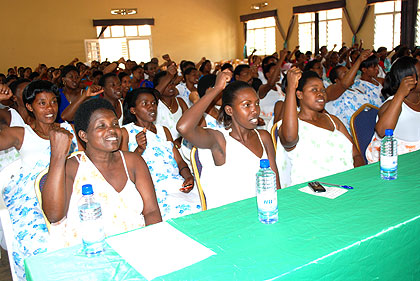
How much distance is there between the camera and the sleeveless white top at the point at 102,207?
1844 mm

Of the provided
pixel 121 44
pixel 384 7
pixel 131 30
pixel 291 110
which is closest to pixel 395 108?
pixel 291 110

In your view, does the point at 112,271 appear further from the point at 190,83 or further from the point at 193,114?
the point at 190,83

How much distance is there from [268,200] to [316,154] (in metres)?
1.12

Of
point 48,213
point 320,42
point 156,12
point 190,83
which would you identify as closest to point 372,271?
point 48,213

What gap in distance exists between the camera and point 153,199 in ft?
6.71

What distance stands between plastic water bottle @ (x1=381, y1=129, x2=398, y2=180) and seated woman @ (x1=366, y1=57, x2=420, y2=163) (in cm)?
79

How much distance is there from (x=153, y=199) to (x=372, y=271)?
1.04 m

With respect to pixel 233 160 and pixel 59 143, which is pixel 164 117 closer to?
pixel 233 160

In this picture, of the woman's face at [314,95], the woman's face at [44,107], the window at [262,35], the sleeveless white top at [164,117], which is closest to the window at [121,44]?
the window at [262,35]

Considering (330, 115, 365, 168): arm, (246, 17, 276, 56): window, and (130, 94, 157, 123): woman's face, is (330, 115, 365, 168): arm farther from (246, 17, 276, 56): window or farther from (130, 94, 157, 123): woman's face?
(246, 17, 276, 56): window

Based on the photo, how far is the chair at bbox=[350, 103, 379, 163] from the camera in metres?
2.89

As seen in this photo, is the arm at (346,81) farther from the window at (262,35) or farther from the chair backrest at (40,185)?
the window at (262,35)

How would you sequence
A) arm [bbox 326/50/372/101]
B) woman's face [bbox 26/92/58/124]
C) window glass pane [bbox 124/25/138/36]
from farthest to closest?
window glass pane [bbox 124/25/138/36]
arm [bbox 326/50/372/101]
woman's face [bbox 26/92/58/124]

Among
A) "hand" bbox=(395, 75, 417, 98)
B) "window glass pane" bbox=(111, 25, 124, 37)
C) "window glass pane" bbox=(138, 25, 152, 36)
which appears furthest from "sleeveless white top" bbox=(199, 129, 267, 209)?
"window glass pane" bbox=(138, 25, 152, 36)
